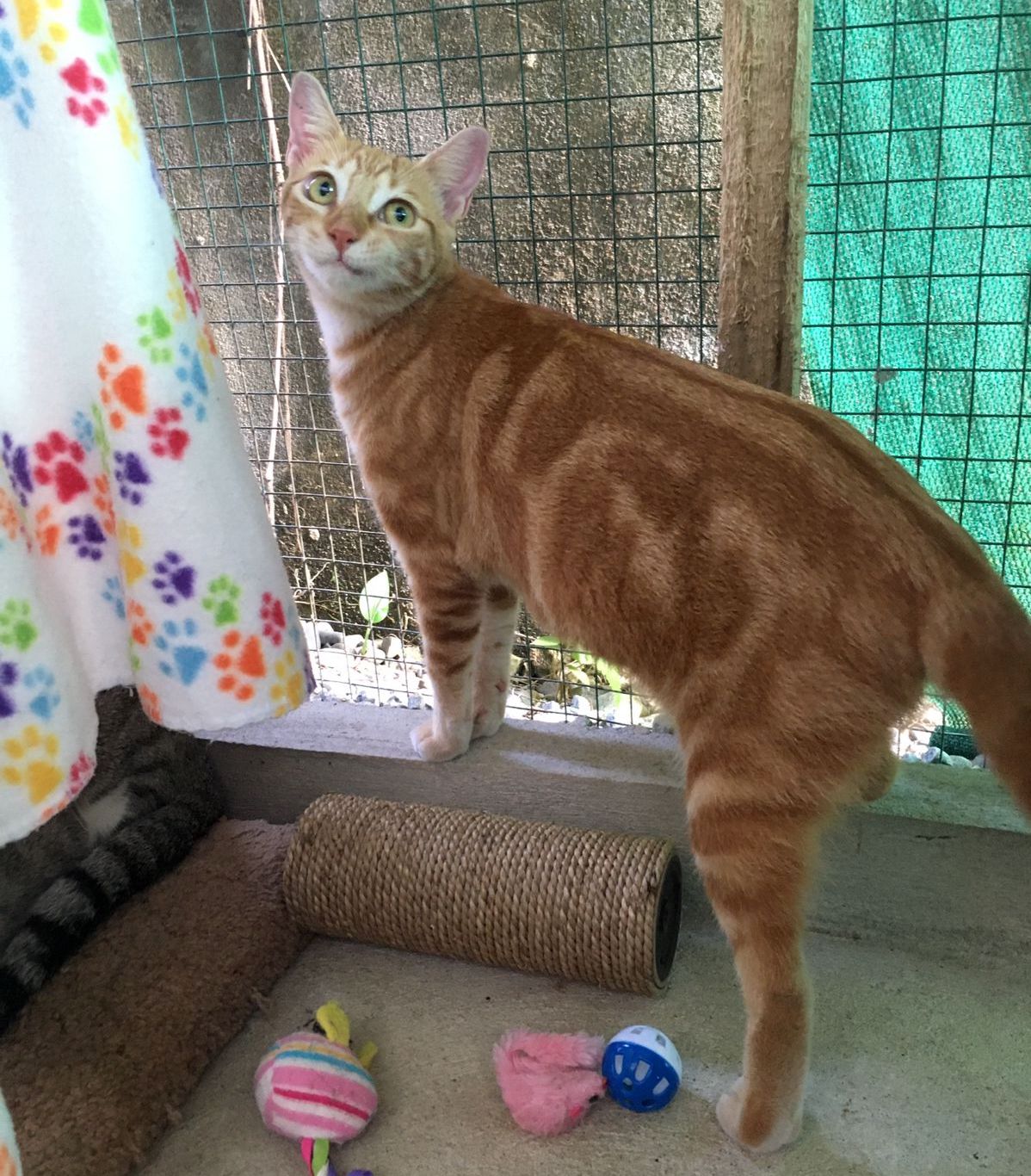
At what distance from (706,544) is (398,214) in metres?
0.74

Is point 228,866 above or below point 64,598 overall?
below

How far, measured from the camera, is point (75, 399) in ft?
3.01

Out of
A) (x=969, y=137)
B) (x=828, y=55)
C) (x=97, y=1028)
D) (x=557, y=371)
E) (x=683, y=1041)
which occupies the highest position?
(x=828, y=55)

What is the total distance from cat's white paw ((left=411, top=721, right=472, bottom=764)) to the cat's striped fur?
0.45 meters

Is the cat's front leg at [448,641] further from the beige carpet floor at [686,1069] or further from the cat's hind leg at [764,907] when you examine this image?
the cat's hind leg at [764,907]

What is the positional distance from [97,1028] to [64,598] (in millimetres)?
787

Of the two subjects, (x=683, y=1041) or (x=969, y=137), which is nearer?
(x=683, y=1041)

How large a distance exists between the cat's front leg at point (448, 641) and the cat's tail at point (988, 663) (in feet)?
2.36

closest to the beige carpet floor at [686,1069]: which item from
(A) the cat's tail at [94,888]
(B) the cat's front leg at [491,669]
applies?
(A) the cat's tail at [94,888]

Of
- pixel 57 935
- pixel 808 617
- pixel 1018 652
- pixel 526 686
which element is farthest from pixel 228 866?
pixel 1018 652

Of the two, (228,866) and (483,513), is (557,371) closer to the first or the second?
(483,513)

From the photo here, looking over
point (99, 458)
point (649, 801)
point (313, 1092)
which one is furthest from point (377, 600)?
point (99, 458)

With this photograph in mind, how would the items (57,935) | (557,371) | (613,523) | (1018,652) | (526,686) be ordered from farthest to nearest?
(526,686), (57,935), (557,371), (613,523), (1018,652)

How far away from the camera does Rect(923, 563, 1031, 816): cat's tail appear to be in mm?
1145
